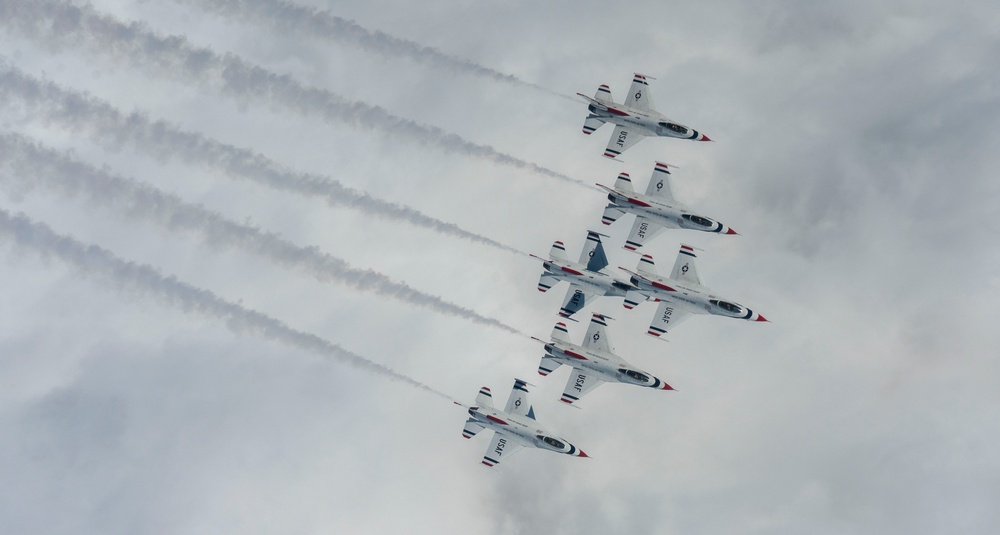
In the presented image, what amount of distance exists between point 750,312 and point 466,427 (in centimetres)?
2593

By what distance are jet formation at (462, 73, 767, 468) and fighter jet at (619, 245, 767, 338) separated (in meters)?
0.08

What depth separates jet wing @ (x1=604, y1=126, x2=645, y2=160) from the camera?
243 ft

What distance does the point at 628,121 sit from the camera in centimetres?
7375

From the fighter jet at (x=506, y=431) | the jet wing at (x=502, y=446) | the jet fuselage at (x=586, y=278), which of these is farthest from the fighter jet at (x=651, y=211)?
the jet wing at (x=502, y=446)

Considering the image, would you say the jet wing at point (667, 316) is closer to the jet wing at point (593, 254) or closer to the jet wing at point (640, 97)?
the jet wing at point (593, 254)

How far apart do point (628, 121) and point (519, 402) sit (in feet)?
84.5

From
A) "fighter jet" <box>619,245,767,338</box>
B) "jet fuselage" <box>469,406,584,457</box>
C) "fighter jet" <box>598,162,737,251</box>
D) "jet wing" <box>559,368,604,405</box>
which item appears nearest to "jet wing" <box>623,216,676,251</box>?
"fighter jet" <box>598,162,737,251</box>

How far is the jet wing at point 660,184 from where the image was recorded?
2911 inches

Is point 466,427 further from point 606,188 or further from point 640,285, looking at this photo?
point 606,188

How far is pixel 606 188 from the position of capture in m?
72.8

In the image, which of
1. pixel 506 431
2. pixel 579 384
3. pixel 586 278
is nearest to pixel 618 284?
pixel 586 278

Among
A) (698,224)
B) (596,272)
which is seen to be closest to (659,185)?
(698,224)

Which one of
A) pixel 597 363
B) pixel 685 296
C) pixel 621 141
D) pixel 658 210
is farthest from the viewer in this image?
pixel 621 141

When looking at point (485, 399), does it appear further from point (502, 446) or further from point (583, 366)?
point (583, 366)
